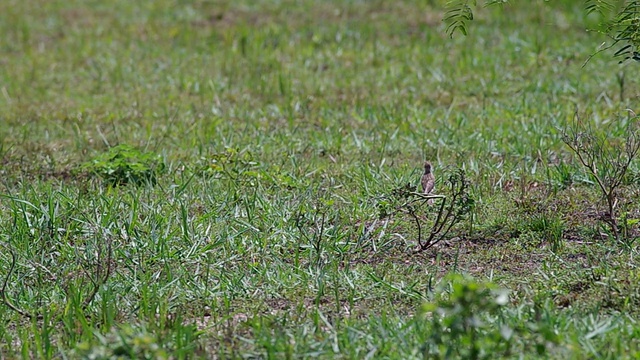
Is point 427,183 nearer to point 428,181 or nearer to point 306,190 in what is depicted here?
point 428,181

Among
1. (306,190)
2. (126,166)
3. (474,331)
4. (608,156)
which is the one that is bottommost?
(126,166)

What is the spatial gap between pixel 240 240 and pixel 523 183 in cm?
166

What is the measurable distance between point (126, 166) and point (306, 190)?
3.72 ft

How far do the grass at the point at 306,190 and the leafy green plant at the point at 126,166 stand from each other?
2 centimetres

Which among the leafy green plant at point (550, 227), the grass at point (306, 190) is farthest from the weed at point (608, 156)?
the leafy green plant at point (550, 227)

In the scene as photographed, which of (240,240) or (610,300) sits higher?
(610,300)

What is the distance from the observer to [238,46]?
27.6ft

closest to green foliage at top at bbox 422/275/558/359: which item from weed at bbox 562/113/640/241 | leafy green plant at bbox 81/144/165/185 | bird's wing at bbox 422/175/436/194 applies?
weed at bbox 562/113/640/241

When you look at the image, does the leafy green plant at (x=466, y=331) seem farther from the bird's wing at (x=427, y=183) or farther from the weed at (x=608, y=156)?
the bird's wing at (x=427, y=183)

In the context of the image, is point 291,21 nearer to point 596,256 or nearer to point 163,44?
point 163,44

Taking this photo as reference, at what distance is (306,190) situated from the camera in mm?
4887

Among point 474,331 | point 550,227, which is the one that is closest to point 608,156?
point 550,227

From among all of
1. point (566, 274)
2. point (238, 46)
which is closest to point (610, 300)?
point (566, 274)

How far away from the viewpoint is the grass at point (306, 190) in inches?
129
